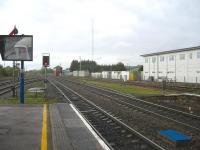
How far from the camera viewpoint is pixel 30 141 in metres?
8.83

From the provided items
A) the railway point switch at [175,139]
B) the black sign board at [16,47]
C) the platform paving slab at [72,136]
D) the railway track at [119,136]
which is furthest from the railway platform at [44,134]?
the black sign board at [16,47]

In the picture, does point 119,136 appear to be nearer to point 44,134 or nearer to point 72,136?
point 72,136

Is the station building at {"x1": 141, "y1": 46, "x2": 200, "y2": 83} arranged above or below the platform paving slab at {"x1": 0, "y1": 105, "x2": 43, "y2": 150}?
above

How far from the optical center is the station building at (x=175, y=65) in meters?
62.2

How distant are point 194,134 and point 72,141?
423 centimetres

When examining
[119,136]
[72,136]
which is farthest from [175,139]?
[72,136]

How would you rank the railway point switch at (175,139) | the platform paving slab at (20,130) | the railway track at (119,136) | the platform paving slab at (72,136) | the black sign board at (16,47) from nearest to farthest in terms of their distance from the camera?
the platform paving slab at (20,130)
the platform paving slab at (72,136)
the railway point switch at (175,139)
the railway track at (119,136)
the black sign board at (16,47)

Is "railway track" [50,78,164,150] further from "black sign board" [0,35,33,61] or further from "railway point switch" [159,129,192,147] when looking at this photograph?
"black sign board" [0,35,33,61]

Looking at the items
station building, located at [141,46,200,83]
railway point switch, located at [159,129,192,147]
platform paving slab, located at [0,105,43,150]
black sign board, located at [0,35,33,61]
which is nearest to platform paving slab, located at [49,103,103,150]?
platform paving slab, located at [0,105,43,150]

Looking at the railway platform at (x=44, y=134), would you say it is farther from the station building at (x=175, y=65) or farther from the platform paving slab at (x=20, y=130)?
the station building at (x=175, y=65)

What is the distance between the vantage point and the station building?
204ft

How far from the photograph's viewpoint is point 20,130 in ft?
34.2

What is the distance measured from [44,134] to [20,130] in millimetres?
1046

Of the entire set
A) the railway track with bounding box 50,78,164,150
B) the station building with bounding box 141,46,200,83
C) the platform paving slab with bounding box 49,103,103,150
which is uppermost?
the station building with bounding box 141,46,200,83
